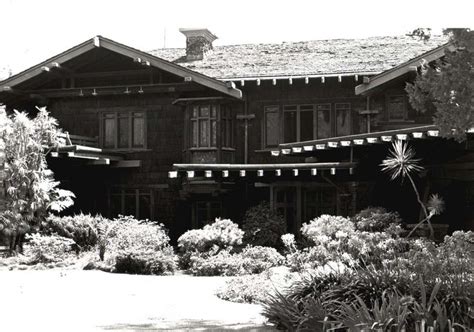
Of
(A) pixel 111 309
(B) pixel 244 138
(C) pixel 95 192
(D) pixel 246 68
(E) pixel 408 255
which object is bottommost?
(A) pixel 111 309

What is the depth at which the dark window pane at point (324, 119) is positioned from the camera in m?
25.2

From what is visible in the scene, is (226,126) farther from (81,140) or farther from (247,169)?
(81,140)

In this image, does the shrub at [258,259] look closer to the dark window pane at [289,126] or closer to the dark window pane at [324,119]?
the dark window pane at [289,126]

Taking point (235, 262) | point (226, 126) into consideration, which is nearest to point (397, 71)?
point (226, 126)

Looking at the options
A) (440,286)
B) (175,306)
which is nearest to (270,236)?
(175,306)

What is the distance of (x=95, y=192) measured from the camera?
26797mm

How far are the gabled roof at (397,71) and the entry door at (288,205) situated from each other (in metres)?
4.09

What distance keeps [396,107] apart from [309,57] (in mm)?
3944

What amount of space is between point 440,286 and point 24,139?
15.7 meters

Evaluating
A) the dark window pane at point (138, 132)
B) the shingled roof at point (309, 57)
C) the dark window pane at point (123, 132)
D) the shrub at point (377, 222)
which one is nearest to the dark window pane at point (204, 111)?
the shingled roof at point (309, 57)

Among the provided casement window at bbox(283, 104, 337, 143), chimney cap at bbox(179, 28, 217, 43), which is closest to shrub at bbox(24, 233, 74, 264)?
casement window at bbox(283, 104, 337, 143)

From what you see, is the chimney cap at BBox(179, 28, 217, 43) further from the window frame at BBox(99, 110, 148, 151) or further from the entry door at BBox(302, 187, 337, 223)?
the entry door at BBox(302, 187, 337, 223)

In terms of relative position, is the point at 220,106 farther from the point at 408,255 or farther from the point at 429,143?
the point at 408,255

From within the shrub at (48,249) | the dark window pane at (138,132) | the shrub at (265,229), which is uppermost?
the dark window pane at (138,132)
